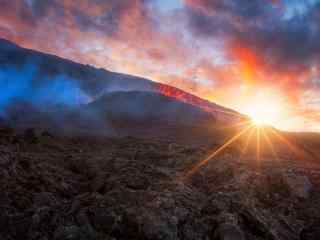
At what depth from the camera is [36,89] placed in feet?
293

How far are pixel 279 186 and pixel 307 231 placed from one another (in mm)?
2994

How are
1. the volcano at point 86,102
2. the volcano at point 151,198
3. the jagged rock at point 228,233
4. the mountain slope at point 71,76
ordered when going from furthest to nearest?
the mountain slope at point 71,76 < the volcano at point 86,102 < the volcano at point 151,198 < the jagged rock at point 228,233

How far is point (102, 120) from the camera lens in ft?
199

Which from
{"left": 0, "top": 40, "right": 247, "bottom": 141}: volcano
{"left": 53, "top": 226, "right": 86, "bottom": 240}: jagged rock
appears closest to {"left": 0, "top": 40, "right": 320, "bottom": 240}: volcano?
{"left": 53, "top": 226, "right": 86, "bottom": 240}: jagged rock

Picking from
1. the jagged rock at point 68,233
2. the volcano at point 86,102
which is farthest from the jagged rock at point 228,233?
the volcano at point 86,102

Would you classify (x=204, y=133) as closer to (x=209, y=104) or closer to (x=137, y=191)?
(x=137, y=191)

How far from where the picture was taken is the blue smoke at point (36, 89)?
265 ft

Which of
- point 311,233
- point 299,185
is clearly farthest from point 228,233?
point 299,185

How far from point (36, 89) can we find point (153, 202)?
87.5 m

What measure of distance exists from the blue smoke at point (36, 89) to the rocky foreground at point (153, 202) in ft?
218

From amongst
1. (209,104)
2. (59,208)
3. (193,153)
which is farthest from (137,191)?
(209,104)

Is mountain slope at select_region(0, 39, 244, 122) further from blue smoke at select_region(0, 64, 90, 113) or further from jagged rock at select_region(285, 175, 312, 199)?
jagged rock at select_region(285, 175, 312, 199)

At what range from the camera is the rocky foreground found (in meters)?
8.69

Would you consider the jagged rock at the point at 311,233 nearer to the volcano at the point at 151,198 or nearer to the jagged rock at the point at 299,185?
the volcano at the point at 151,198
